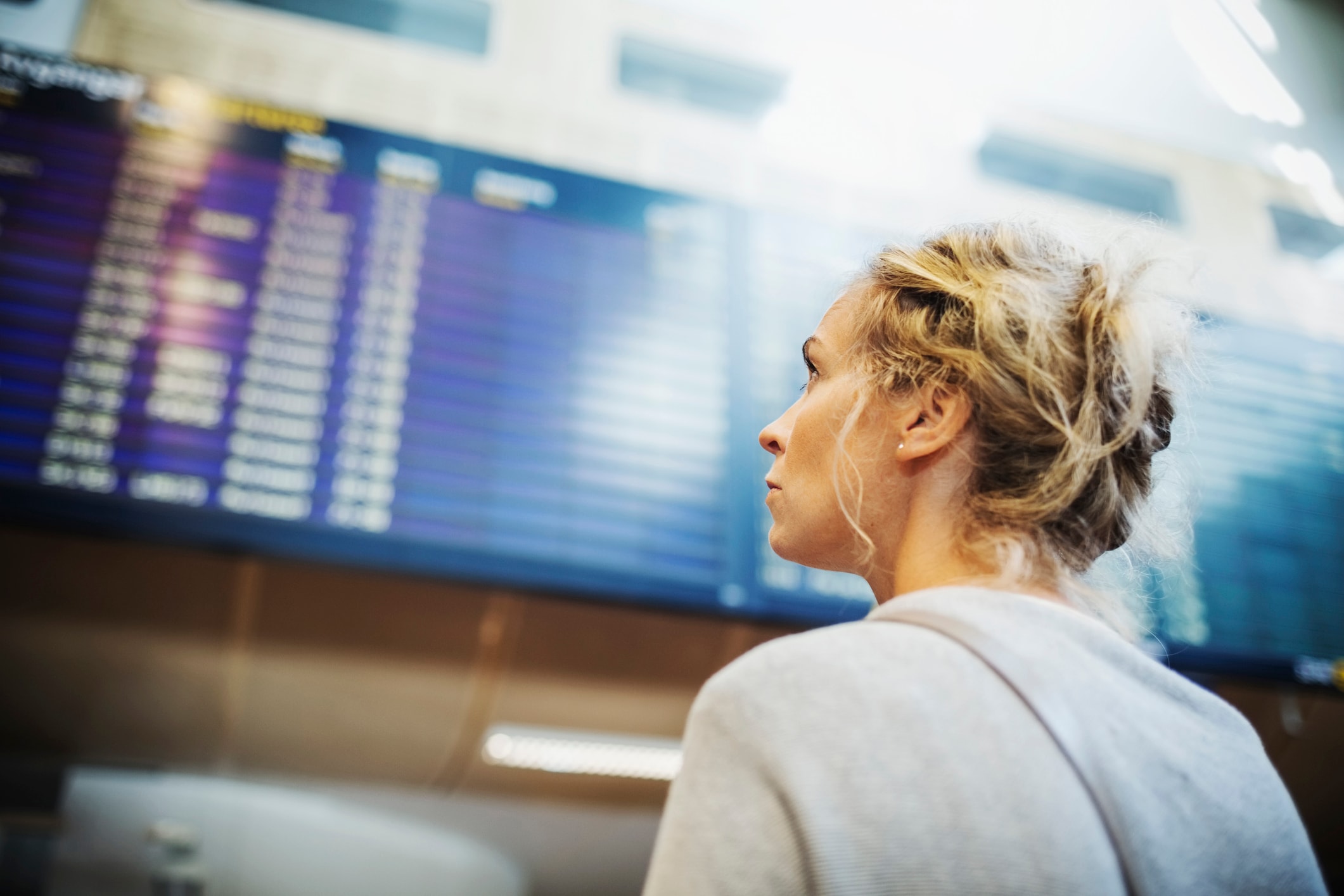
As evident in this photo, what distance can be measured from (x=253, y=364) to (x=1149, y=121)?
7.96 ft

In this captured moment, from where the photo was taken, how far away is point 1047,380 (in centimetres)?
75

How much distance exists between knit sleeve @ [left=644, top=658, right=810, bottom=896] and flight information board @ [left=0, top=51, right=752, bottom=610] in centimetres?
111

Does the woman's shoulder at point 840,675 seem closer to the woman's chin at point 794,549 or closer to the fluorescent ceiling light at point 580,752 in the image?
the woman's chin at point 794,549

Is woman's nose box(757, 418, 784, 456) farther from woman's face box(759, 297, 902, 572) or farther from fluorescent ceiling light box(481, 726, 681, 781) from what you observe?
fluorescent ceiling light box(481, 726, 681, 781)

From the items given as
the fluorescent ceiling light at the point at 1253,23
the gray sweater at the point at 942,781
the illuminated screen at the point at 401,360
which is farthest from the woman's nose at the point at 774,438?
the fluorescent ceiling light at the point at 1253,23

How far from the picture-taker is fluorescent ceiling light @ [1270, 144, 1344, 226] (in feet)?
8.70

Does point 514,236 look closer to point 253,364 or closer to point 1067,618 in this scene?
point 253,364

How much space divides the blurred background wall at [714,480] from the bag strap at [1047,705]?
0.48 meters

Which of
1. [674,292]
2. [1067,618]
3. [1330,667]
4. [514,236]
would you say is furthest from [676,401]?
[1330,667]

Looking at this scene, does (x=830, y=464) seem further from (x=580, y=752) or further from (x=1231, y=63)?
(x=1231, y=63)

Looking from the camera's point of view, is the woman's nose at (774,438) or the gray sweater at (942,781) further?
the woman's nose at (774,438)

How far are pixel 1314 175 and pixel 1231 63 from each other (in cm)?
52

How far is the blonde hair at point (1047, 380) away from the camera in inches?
29.0

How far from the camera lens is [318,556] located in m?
1.57
